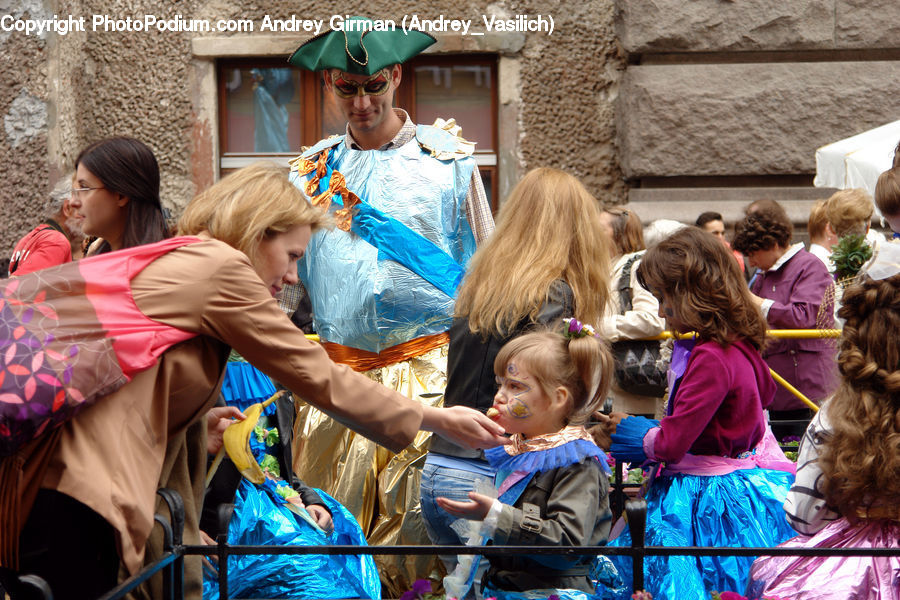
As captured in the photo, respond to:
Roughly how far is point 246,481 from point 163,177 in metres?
4.51

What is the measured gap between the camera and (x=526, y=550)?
204 centimetres

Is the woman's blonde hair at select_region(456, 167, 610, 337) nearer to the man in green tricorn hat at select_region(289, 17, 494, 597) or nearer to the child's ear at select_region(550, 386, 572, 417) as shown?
the child's ear at select_region(550, 386, 572, 417)

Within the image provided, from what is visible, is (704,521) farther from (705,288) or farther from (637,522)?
(637,522)

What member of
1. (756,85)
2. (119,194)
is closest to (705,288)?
(119,194)

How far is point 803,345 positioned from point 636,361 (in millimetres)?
806

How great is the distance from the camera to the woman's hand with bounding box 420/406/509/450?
2.35 meters

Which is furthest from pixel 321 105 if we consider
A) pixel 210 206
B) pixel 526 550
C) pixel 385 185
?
pixel 526 550

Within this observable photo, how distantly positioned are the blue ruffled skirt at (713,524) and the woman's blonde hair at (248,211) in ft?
4.57

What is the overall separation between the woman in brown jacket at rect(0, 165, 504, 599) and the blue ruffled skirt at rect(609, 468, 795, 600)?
41.8 inches

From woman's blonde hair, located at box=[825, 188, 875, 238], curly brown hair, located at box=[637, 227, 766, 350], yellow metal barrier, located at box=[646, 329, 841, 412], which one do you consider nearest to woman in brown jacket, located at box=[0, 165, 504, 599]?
curly brown hair, located at box=[637, 227, 766, 350]

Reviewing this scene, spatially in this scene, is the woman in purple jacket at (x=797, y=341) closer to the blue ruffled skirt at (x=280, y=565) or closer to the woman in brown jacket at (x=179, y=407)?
the blue ruffled skirt at (x=280, y=565)

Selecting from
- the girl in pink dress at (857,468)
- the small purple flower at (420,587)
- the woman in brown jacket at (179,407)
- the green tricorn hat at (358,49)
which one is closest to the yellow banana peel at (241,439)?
the woman in brown jacket at (179,407)

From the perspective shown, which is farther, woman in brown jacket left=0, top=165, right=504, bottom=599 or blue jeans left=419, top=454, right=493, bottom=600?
blue jeans left=419, top=454, right=493, bottom=600

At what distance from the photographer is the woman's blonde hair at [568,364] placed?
8.54 feet
